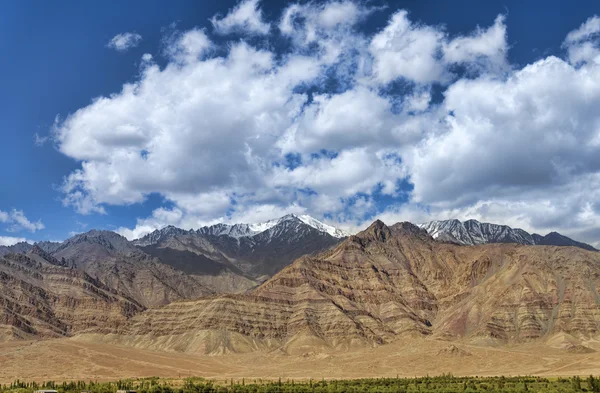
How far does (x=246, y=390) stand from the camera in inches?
5123

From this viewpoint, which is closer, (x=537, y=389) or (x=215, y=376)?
(x=537, y=389)

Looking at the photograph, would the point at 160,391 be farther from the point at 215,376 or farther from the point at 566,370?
the point at 566,370

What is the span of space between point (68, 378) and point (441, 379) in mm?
102391

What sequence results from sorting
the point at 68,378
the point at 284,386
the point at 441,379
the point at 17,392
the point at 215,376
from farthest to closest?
the point at 215,376
the point at 68,378
the point at 441,379
the point at 284,386
the point at 17,392

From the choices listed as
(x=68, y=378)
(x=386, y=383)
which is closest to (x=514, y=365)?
(x=386, y=383)

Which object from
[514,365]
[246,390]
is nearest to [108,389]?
[246,390]

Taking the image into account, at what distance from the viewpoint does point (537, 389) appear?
126m

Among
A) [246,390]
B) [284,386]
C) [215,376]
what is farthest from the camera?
[215,376]

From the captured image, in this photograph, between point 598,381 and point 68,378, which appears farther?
point 68,378

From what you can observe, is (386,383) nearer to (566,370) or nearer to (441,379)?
(441,379)

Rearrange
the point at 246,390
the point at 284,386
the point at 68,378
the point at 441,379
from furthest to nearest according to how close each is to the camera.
Result: the point at 68,378, the point at 441,379, the point at 284,386, the point at 246,390

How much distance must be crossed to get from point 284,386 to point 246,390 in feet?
43.1

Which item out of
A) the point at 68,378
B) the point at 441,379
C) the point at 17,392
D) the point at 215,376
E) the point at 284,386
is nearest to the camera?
the point at 17,392

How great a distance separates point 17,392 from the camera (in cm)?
12206
